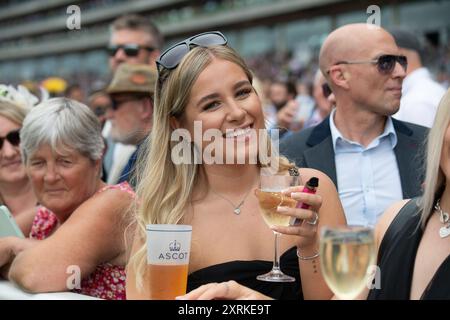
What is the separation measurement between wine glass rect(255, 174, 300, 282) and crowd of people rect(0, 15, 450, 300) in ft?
0.19

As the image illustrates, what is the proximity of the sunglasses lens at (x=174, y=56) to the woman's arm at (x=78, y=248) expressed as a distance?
617 mm

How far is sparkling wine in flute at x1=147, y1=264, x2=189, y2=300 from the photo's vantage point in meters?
2.15

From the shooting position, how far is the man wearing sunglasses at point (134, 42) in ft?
19.2

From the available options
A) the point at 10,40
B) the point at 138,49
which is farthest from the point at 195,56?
the point at 10,40

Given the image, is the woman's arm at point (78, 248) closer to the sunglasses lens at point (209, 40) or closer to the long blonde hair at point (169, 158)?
the long blonde hair at point (169, 158)

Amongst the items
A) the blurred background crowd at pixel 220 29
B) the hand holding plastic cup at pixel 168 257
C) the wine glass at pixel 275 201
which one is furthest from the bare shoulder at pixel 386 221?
the blurred background crowd at pixel 220 29

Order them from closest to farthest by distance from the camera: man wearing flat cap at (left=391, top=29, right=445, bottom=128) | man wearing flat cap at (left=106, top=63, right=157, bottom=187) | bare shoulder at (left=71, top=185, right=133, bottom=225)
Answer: bare shoulder at (left=71, top=185, right=133, bottom=225), man wearing flat cap at (left=106, top=63, right=157, bottom=187), man wearing flat cap at (left=391, top=29, right=445, bottom=128)

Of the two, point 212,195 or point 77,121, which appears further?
point 77,121

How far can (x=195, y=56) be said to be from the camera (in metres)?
2.62

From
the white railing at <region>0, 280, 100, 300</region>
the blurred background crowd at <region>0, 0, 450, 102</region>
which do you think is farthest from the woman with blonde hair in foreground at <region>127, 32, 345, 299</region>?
the blurred background crowd at <region>0, 0, 450, 102</region>

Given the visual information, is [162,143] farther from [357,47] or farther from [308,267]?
[357,47]

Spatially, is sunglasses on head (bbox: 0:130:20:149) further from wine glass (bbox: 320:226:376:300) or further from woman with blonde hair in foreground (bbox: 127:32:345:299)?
wine glass (bbox: 320:226:376:300)

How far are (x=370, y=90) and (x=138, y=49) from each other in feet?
7.90

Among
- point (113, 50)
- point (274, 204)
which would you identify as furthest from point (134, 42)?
point (274, 204)
